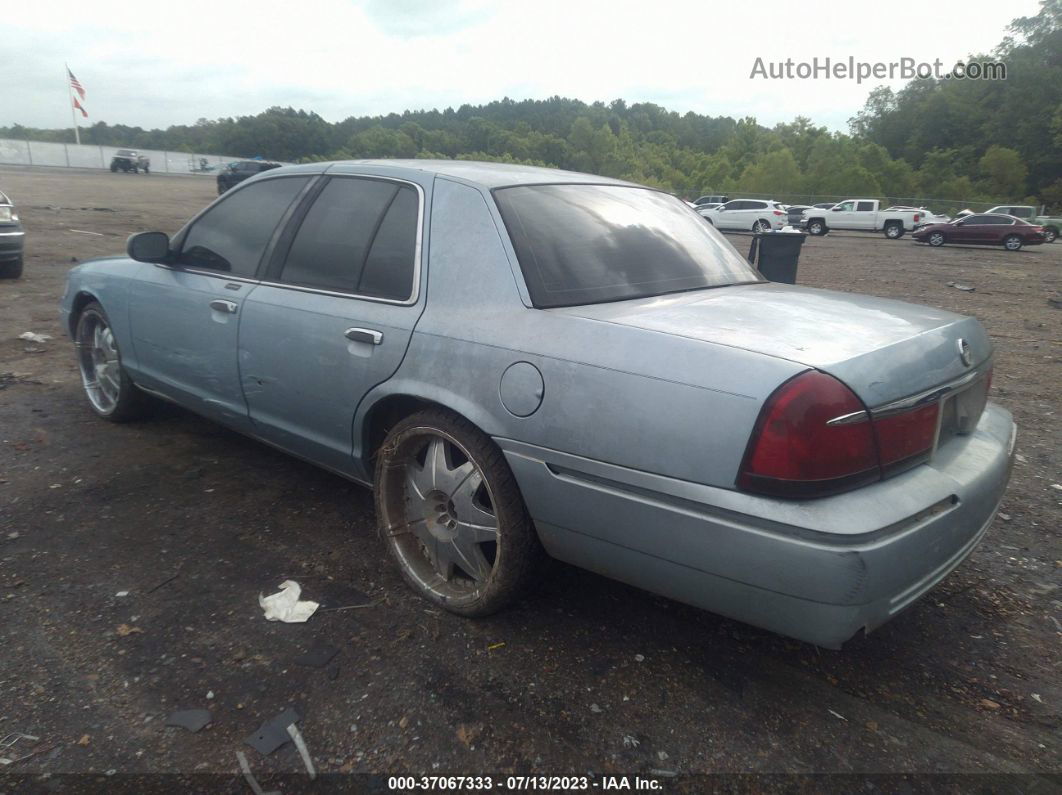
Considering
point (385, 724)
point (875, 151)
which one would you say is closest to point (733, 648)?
point (385, 724)

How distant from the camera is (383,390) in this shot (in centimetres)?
275

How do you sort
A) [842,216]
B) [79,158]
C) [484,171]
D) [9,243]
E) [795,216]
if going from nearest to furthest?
1. [484,171]
2. [9,243]
3. [842,216]
4. [795,216]
5. [79,158]

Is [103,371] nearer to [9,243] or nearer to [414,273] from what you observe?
[414,273]

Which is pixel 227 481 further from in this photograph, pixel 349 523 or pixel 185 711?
pixel 185 711

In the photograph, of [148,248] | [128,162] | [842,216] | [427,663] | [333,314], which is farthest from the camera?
[128,162]

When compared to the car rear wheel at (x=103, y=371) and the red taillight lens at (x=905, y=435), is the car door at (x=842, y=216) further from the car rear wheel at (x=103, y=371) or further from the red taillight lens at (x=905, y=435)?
the red taillight lens at (x=905, y=435)

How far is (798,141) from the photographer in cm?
8725

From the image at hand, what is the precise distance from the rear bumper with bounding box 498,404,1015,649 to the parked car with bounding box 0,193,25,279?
955cm

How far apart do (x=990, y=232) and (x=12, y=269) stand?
29289mm

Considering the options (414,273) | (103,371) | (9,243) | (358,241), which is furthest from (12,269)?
(414,273)

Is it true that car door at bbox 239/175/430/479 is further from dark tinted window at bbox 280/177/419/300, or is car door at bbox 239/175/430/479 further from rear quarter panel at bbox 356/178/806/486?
rear quarter panel at bbox 356/178/806/486

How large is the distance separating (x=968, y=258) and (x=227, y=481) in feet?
78.3

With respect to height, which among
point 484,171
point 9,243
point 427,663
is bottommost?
point 427,663

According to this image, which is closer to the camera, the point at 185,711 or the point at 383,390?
the point at 185,711
